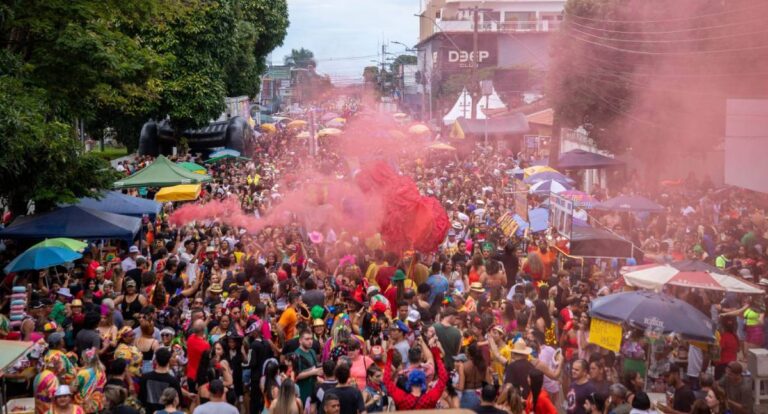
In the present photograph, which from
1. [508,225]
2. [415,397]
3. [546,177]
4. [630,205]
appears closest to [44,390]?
[415,397]

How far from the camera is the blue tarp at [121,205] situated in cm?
1838

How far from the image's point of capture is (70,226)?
15.5 metres

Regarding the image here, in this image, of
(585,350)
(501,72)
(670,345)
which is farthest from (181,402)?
(501,72)

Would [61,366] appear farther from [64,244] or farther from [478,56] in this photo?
[478,56]

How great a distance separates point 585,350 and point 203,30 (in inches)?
1273

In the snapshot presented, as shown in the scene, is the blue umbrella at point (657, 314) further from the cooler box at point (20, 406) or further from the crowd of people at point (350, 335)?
the cooler box at point (20, 406)

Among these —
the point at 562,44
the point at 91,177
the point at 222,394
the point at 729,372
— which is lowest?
the point at 729,372

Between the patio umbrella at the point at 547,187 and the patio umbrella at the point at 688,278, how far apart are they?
10365 millimetres

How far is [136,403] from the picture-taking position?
7.94 metres

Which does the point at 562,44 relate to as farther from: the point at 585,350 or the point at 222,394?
the point at 222,394

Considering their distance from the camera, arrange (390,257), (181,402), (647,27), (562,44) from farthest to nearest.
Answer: (562,44)
(647,27)
(390,257)
(181,402)

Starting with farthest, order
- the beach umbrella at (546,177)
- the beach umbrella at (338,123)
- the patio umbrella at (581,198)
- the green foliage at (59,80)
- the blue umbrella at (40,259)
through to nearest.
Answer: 1. the beach umbrella at (338,123)
2. the beach umbrella at (546,177)
3. the patio umbrella at (581,198)
4. the green foliage at (59,80)
5. the blue umbrella at (40,259)

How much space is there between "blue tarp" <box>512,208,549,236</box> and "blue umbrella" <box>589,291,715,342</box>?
788 centimetres

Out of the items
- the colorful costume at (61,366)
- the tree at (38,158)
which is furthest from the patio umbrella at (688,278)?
the tree at (38,158)
